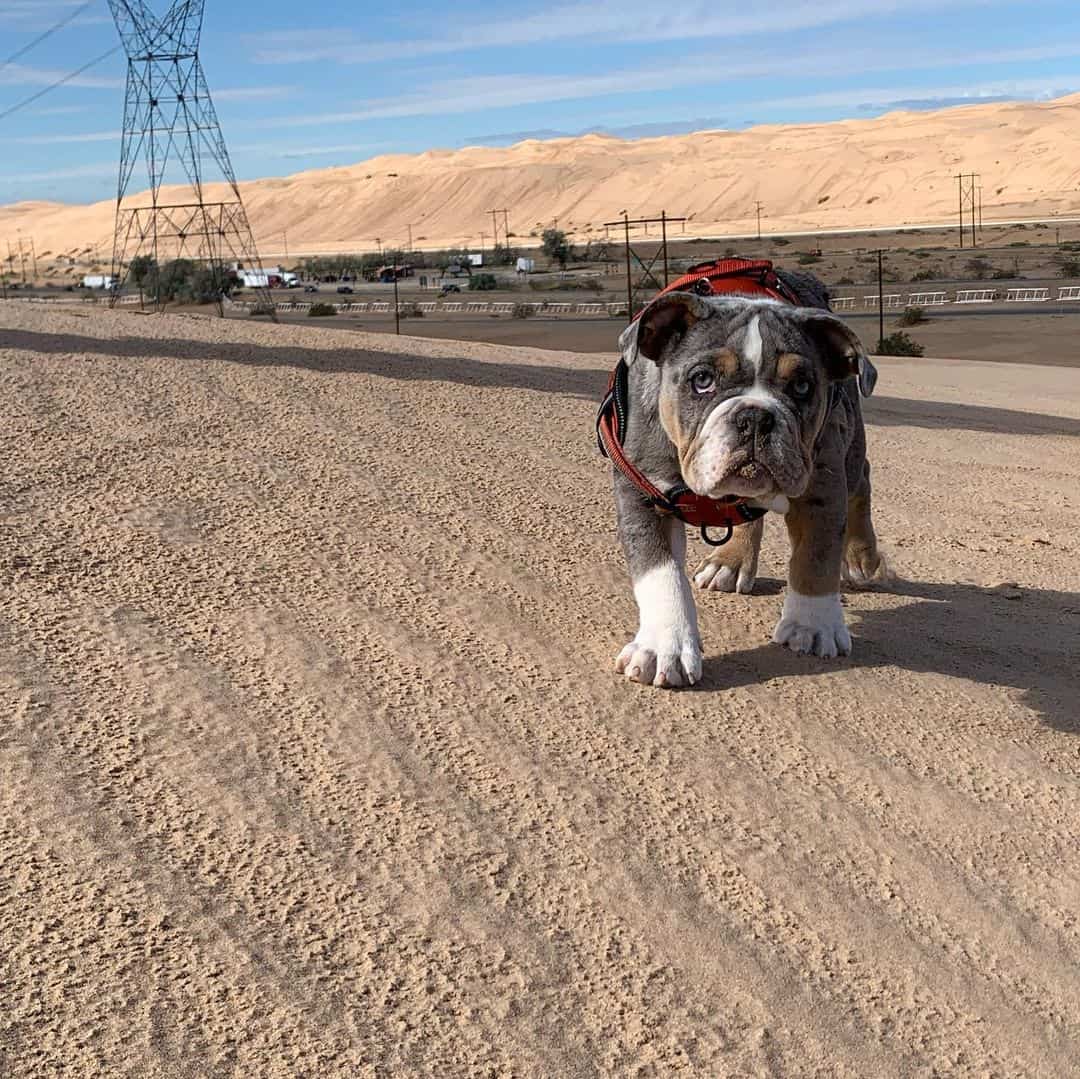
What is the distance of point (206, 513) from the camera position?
6.39 metres

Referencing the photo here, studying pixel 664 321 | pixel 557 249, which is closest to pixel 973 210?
pixel 557 249

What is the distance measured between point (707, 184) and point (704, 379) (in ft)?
486

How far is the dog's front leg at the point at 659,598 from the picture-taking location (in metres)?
4.91

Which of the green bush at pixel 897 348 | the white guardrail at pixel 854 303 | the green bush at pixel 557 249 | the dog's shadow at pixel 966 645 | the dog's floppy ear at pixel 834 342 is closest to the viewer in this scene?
the dog's floppy ear at pixel 834 342

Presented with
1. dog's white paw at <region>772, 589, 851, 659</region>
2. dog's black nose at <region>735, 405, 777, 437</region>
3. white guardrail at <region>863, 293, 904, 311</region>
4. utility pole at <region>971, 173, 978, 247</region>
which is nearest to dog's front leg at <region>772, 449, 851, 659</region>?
dog's white paw at <region>772, 589, 851, 659</region>

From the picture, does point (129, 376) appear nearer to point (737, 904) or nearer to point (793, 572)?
point (793, 572)

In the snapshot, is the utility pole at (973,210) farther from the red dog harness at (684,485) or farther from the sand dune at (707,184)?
the red dog harness at (684,485)

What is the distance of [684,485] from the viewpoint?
475 centimetres

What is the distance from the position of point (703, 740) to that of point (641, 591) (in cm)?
59

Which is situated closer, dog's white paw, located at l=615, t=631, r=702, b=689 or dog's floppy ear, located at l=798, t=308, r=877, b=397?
dog's floppy ear, located at l=798, t=308, r=877, b=397

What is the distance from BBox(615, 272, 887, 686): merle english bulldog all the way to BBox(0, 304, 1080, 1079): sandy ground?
0.64 ft

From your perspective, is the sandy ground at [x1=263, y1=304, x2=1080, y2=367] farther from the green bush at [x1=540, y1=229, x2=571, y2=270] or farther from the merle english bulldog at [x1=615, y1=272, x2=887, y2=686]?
the green bush at [x1=540, y1=229, x2=571, y2=270]

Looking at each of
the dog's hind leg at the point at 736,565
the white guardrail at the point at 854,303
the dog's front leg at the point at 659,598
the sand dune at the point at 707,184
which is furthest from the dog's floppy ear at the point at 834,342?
the sand dune at the point at 707,184

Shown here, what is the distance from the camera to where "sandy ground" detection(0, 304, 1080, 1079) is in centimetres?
323
